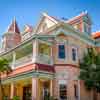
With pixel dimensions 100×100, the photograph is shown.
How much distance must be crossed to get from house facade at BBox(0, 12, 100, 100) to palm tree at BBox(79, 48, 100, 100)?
0.68 m

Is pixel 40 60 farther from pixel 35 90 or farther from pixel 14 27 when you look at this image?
pixel 14 27

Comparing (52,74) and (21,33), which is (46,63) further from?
(21,33)

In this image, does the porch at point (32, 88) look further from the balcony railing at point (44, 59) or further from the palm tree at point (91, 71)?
the palm tree at point (91, 71)

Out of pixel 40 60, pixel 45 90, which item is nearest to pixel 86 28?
pixel 40 60

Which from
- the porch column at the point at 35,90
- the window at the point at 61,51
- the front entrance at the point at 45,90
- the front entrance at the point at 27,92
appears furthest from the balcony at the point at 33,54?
the front entrance at the point at 27,92

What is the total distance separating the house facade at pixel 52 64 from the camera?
2505cm

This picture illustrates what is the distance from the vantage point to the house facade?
25047 millimetres

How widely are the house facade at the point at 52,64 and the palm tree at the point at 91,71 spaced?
2.24 feet

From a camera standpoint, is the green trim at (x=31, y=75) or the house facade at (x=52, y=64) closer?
the green trim at (x=31, y=75)

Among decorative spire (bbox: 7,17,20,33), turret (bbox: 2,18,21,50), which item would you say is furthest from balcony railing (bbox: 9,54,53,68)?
decorative spire (bbox: 7,17,20,33)

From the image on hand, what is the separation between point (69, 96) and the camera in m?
25.9

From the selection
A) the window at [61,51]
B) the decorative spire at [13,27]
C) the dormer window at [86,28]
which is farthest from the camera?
the decorative spire at [13,27]

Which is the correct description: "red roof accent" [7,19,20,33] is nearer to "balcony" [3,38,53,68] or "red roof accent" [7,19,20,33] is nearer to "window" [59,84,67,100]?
"balcony" [3,38,53,68]

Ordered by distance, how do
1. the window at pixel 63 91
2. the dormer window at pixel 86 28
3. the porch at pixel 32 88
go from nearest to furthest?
1. the porch at pixel 32 88
2. the window at pixel 63 91
3. the dormer window at pixel 86 28
